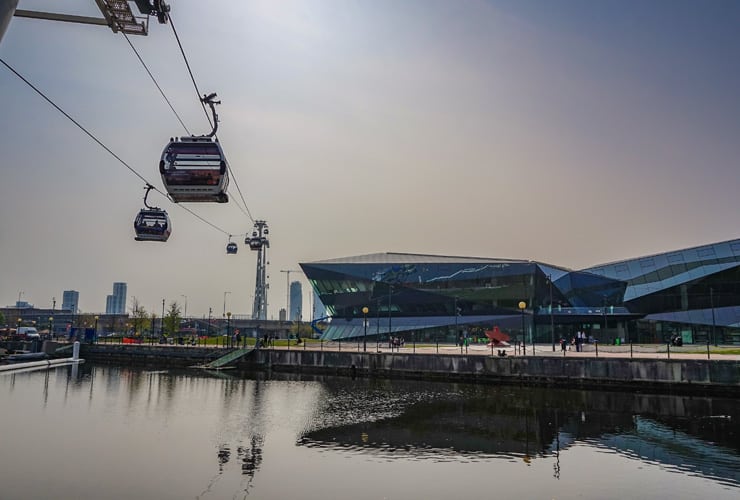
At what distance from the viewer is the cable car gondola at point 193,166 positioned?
16219 millimetres

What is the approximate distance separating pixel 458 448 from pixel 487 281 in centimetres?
5454

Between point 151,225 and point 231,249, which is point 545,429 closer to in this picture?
point 151,225

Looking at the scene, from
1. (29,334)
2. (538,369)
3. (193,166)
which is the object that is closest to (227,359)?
(538,369)

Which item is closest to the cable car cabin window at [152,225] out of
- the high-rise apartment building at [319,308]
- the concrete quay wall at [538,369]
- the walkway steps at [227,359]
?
the concrete quay wall at [538,369]

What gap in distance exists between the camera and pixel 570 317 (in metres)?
68.8

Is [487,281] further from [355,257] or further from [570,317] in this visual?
→ [355,257]

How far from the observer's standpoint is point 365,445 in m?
19.0

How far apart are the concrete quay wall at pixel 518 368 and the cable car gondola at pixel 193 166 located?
92.4 ft

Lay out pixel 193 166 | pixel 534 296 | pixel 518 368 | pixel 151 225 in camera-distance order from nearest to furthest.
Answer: pixel 193 166 → pixel 151 225 → pixel 518 368 → pixel 534 296

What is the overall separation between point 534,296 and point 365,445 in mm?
55683

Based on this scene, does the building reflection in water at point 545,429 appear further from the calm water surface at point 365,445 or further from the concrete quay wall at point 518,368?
the concrete quay wall at point 518,368

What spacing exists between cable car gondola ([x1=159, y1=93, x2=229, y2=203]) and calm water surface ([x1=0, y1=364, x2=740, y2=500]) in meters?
7.92

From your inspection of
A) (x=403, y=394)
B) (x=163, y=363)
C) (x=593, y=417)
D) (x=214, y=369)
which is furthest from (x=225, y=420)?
(x=163, y=363)

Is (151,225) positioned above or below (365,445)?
above
